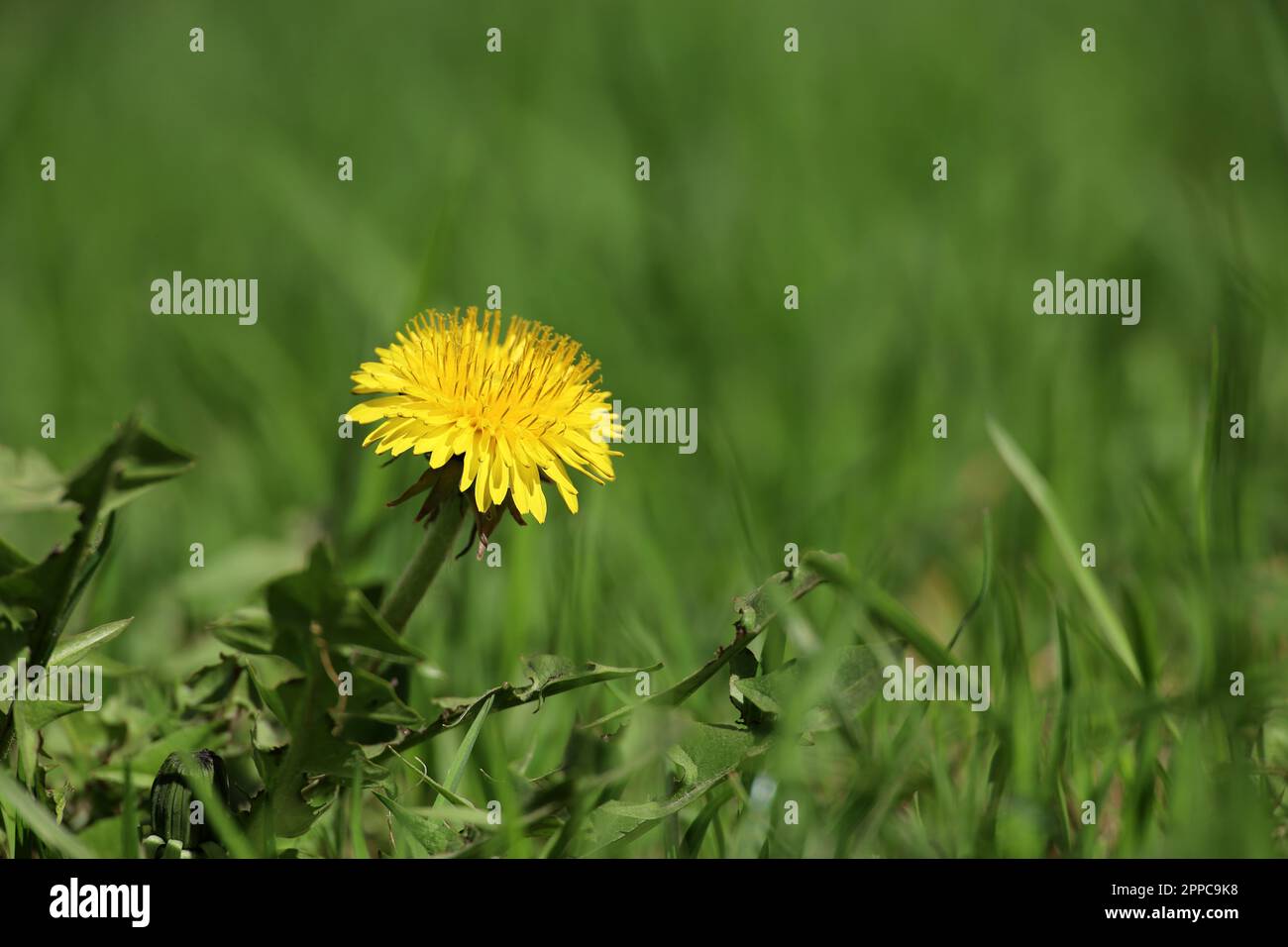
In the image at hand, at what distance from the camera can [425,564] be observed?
1885 millimetres

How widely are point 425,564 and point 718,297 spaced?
252cm

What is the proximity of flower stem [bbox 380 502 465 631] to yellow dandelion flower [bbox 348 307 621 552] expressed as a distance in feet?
0.07

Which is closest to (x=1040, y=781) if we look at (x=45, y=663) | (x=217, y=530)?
(x=45, y=663)

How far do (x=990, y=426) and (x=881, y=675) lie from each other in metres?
0.76

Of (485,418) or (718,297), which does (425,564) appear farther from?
(718,297)

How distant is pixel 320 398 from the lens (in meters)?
3.84

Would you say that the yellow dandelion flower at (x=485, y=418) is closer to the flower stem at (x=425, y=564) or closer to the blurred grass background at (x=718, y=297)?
the flower stem at (x=425, y=564)

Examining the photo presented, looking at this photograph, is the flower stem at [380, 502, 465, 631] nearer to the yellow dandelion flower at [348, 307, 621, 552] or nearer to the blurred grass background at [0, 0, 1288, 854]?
the yellow dandelion flower at [348, 307, 621, 552]

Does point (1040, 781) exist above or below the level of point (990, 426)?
below

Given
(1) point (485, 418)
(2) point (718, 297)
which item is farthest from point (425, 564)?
(2) point (718, 297)

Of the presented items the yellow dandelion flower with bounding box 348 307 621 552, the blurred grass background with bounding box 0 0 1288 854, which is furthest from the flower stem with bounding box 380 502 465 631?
the blurred grass background with bounding box 0 0 1288 854

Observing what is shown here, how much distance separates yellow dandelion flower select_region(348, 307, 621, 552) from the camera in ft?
5.87
